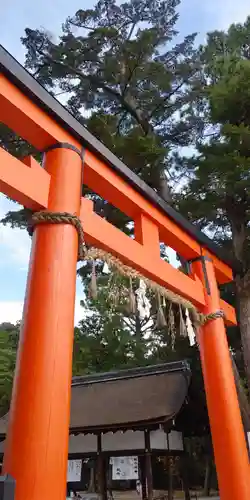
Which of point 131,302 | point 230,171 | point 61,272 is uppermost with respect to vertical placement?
point 230,171

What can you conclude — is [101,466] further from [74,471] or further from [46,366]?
[46,366]

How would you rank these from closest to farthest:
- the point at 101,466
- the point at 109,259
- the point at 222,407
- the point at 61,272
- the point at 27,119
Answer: the point at 61,272, the point at 27,119, the point at 109,259, the point at 222,407, the point at 101,466

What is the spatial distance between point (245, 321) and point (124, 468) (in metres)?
3.36

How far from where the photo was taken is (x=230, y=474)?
11.8ft

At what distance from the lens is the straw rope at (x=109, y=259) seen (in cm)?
245

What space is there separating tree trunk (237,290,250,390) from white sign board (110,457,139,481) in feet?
8.77

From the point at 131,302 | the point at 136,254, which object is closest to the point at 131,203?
the point at 136,254

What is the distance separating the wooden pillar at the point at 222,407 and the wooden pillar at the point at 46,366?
2.30 meters

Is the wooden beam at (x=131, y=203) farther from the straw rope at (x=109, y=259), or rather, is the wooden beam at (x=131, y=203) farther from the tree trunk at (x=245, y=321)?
the tree trunk at (x=245, y=321)

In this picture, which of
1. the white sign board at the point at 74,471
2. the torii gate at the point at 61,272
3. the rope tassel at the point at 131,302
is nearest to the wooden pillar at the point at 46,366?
the torii gate at the point at 61,272

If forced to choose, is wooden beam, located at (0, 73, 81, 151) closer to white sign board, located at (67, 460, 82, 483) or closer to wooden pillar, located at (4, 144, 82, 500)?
wooden pillar, located at (4, 144, 82, 500)

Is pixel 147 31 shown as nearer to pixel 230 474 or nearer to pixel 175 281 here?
pixel 175 281

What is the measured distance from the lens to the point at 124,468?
261 inches

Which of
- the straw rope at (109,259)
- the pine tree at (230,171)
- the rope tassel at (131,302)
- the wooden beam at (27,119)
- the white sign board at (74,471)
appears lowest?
the white sign board at (74,471)
